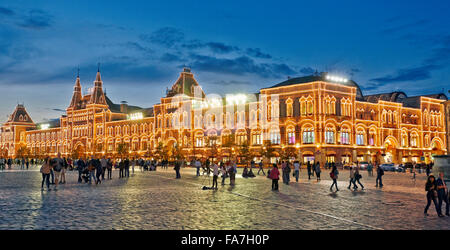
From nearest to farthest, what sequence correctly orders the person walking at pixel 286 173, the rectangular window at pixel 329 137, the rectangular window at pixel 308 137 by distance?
1. the person walking at pixel 286 173
2. the rectangular window at pixel 329 137
3. the rectangular window at pixel 308 137

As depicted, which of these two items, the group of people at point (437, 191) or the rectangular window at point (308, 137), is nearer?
the group of people at point (437, 191)

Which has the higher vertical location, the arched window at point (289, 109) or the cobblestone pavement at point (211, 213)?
the arched window at point (289, 109)

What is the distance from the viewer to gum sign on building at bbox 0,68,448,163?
6988cm

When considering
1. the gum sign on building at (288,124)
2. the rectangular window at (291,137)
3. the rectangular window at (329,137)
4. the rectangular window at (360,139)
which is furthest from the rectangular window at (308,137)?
the rectangular window at (360,139)

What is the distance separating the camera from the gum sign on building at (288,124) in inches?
2751

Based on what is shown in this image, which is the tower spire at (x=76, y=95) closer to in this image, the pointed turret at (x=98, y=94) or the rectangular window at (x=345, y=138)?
the pointed turret at (x=98, y=94)

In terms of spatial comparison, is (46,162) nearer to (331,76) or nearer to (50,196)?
(50,196)

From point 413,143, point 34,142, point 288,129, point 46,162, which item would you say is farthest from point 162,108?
point 46,162

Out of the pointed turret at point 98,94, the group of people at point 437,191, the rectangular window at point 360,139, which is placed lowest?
the group of people at point 437,191

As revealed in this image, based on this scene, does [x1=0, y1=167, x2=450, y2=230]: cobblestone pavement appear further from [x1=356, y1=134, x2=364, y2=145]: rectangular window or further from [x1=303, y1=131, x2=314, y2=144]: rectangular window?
[x1=356, y1=134, x2=364, y2=145]: rectangular window

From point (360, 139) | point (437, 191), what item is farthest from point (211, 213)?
point (360, 139)

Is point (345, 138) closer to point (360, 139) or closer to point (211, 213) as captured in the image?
point (360, 139)
